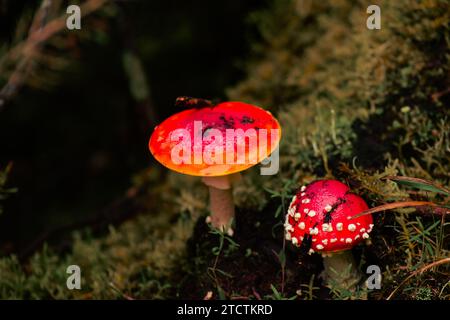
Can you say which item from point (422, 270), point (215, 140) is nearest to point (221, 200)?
point (215, 140)

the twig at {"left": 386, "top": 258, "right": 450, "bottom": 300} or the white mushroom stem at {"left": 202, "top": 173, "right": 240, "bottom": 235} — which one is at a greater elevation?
the white mushroom stem at {"left": 202, "top": 173, "right": 240, "bottom": 235}

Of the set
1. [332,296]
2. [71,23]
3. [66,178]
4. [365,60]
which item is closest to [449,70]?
[365,60]

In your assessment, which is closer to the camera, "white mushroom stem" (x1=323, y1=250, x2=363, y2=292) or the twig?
the twig

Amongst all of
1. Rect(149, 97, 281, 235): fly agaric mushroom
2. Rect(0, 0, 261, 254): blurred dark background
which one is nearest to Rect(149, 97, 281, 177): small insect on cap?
Rect(149, 97, 281, 235): fly agaric mushroom

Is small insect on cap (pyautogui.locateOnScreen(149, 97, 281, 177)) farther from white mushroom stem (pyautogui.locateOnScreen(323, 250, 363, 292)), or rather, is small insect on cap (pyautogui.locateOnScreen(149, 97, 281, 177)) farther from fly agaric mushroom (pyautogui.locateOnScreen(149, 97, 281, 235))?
white mushroom stem (pyautogui.locateOnScreen(323, 250, 363, 292))

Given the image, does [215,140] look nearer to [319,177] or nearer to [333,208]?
[333,208]

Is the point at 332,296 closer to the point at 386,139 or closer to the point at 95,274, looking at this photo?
the point at 386,139
